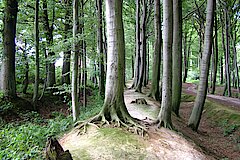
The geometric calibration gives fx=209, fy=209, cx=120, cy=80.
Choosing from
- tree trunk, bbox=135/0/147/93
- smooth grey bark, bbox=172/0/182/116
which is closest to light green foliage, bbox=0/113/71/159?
smooth grey bark, bbox=172/0/182/116

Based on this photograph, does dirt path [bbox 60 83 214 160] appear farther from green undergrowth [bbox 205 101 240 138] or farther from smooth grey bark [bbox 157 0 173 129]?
green undergrowth [bbox 205 101 240 138]

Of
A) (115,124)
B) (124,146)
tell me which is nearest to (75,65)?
(115,124)

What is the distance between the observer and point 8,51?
1017 cm

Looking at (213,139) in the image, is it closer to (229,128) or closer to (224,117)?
(229,128)

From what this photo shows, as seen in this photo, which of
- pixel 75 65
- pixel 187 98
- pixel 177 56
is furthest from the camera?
pixel 187 98

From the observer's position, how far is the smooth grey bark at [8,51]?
10000 mm

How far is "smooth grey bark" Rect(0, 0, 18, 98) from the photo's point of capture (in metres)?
10.0

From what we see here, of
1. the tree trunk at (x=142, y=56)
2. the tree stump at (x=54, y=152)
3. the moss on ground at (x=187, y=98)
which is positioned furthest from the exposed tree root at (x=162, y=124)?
the moss on ground at (x=187, y=98)

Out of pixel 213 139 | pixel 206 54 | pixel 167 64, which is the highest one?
pixel 206 54

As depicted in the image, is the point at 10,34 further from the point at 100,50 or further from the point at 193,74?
the point at 193,74

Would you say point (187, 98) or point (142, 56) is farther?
point (187, 98)

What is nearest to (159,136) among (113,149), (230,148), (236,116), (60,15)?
(113,149)

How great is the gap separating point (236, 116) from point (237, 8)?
11.5 meters

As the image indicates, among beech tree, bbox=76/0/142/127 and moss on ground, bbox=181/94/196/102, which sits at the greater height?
beech tree, bbox=76/0/142/127
